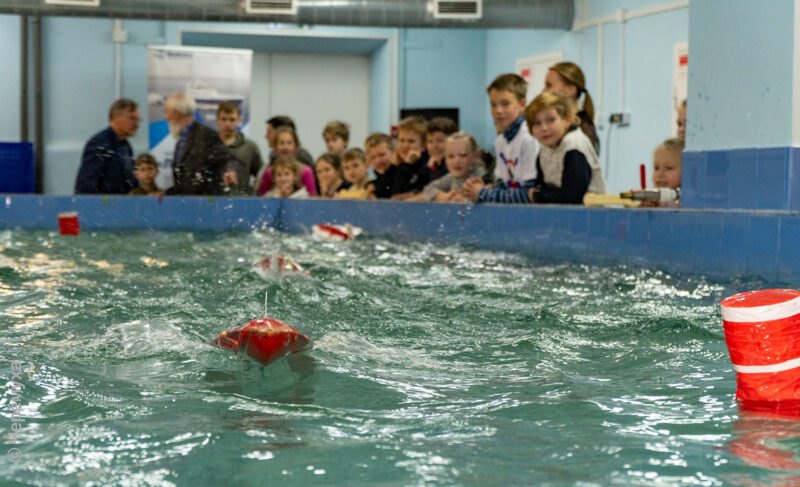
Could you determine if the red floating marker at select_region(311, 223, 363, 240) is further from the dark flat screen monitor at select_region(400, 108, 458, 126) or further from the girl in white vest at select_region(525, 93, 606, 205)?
the dark flat screen monitor at select_region(400, 108, 458, 126)

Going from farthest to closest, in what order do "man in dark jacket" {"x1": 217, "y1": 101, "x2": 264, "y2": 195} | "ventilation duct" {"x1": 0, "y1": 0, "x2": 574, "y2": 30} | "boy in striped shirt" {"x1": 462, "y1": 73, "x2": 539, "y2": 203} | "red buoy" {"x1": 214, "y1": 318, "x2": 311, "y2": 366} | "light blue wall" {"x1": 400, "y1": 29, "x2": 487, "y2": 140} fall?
"light blue wall" {"x1": 400, "y1": 29, "x2": 487, "y2": 140}, "ventilation duct" {"x1": 0, "y1": 0, "x2": 574, "y2": 30}, "man in dark jacket" {"x1": 217, "y1": 101, "x2": 264, "y2": 195}, "boy in striped shirt" {"x1": 462, "y1": 73, "x2": 539, "y2": 203}, "red buoy" {"x1": 214, "y1": 318, "x2": 311, "y2": 366}

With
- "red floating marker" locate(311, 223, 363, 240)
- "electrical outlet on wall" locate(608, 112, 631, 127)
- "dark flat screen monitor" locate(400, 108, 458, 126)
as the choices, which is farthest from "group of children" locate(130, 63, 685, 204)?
"dark flat screen monitor" locate(400, 108, 458, 126)

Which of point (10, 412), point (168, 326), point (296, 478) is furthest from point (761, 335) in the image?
point (168, 326)

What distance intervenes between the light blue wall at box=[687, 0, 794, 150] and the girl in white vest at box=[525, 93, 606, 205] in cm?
72

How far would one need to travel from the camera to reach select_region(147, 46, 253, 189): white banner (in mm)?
11609

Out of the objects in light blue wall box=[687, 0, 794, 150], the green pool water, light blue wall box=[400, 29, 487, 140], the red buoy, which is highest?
light blue wall box=[400, 29, 487, 140]

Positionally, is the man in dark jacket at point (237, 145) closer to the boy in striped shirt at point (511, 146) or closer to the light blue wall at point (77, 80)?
the boy in striped shirt at point (511, 146)

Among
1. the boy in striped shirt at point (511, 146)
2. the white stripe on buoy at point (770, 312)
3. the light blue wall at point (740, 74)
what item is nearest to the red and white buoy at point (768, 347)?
the white stripe on buoy at point (770, 312)

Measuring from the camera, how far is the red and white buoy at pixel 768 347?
2203 millimetres

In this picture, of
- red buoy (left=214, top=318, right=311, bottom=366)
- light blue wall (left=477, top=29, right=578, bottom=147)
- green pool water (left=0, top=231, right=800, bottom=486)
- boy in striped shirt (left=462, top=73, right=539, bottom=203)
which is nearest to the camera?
green pool water (left=0, top=231, right=800, bottom=486)

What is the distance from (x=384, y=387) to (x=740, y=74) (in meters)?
2.89

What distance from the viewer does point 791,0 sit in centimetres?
440

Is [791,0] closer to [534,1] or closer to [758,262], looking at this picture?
[758,262]

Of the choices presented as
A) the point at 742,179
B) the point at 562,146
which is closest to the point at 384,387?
the point at 742,179
